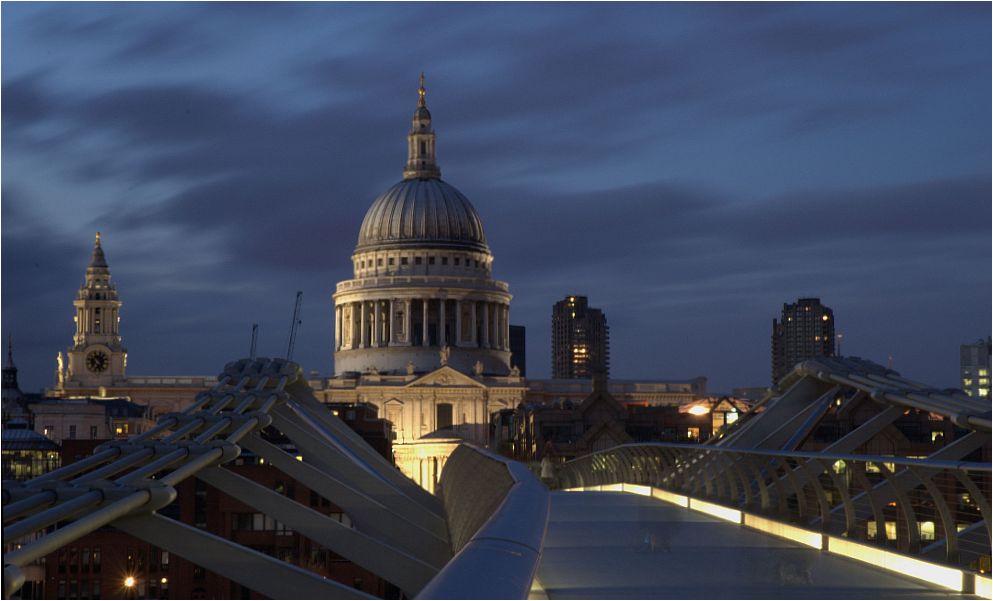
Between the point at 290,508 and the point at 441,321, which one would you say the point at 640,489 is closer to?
the point at 290,508

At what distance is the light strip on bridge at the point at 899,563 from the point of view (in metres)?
14.1

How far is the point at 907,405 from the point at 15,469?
111 m

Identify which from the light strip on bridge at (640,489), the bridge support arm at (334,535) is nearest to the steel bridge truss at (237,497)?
the bridge support arm at (334,535)

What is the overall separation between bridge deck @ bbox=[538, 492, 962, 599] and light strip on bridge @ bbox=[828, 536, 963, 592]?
14cm

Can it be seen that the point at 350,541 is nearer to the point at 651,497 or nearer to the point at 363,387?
the point at 651,497

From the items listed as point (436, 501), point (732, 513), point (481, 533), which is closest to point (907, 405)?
point (436, 501)

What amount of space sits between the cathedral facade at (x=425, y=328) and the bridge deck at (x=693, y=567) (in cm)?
16153

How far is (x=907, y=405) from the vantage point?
3281 centimetres

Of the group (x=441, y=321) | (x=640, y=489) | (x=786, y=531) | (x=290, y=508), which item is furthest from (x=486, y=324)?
(x=786, y=531)

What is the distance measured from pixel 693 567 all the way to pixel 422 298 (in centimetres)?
17638

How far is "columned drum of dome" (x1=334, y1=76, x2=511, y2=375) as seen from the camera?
629 feet

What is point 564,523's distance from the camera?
69.3 ft

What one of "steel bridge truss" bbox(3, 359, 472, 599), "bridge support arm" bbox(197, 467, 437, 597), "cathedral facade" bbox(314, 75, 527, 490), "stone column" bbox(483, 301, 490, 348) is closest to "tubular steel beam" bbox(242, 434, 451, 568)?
"steel bridge truss" bbox(3, 359, 472, 599)

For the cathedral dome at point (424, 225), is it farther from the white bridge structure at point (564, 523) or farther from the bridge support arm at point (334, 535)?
the bridge support arm at point (334, 535)
